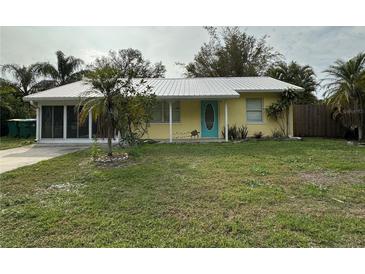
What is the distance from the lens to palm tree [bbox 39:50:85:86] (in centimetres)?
2752

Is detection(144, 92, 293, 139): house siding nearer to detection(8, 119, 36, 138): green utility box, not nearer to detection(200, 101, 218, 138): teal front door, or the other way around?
detection(200, 101, 218, 138): teal front door

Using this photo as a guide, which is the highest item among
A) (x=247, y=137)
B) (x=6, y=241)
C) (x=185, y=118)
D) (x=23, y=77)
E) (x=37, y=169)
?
(x=23, y=77)

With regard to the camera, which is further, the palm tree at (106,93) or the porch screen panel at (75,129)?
the porch screen panel at (75,129)

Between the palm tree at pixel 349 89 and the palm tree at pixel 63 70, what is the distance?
23.5 meters

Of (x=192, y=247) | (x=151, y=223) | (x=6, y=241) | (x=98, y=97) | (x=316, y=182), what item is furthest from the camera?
(x=98, y=97)

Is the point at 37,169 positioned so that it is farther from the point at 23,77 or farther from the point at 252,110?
the point at 23,77

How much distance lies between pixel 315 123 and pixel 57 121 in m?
16.1

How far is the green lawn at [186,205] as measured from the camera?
3.33 m

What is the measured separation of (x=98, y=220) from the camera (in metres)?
3.90

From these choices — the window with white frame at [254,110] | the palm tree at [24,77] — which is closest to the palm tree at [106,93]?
the window with white frame at [254,110]

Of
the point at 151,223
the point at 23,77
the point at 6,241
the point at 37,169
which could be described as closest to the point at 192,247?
the point at 151,223

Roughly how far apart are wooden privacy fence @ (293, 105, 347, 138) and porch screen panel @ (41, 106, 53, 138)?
15.3m

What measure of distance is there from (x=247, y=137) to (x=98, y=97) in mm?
9520

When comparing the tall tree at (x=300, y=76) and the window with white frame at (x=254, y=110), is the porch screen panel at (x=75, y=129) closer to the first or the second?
the window with white frame at (x=254, y=110)
